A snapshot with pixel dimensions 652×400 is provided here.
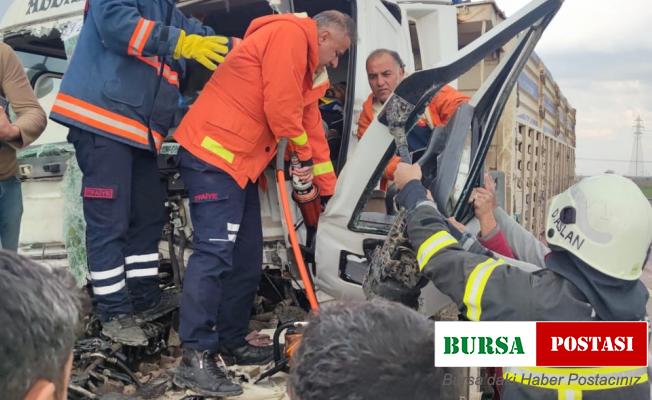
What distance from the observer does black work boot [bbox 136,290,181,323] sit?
2639 mm

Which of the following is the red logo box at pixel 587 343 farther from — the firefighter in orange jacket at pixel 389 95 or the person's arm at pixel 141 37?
the person's arm at pixel 141 37

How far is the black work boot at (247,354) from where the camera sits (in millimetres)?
2605

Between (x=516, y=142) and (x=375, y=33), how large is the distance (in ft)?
5.86

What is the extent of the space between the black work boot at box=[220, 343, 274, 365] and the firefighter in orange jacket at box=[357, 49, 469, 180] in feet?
3.65

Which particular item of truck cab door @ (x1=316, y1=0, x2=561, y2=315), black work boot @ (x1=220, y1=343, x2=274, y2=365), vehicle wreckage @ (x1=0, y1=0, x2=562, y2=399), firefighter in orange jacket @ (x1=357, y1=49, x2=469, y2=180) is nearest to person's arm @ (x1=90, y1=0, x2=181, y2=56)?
vehicle wreckage @ (x1=0, y1=0, x2=562, y2=399)

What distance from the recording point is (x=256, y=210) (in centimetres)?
271

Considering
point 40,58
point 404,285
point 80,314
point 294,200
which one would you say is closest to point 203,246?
point 294,200

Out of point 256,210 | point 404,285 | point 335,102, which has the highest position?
point 335,102

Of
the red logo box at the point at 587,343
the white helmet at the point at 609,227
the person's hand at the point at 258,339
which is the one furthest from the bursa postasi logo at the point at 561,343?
the person's hand at the point at 258,339

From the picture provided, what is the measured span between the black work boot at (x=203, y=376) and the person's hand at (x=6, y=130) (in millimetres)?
1272

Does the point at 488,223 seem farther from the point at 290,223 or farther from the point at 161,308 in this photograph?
the point at 161,308

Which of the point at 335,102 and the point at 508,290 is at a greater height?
the point at 335,102

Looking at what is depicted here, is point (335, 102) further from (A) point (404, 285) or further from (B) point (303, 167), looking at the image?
(A) point (404, 285)

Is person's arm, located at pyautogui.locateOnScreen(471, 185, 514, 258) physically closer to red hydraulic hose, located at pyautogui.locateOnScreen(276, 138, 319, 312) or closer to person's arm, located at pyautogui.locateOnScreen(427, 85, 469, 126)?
person's arm, located at pyautogui.locateOnScreen(427, 85, 469, 126)
